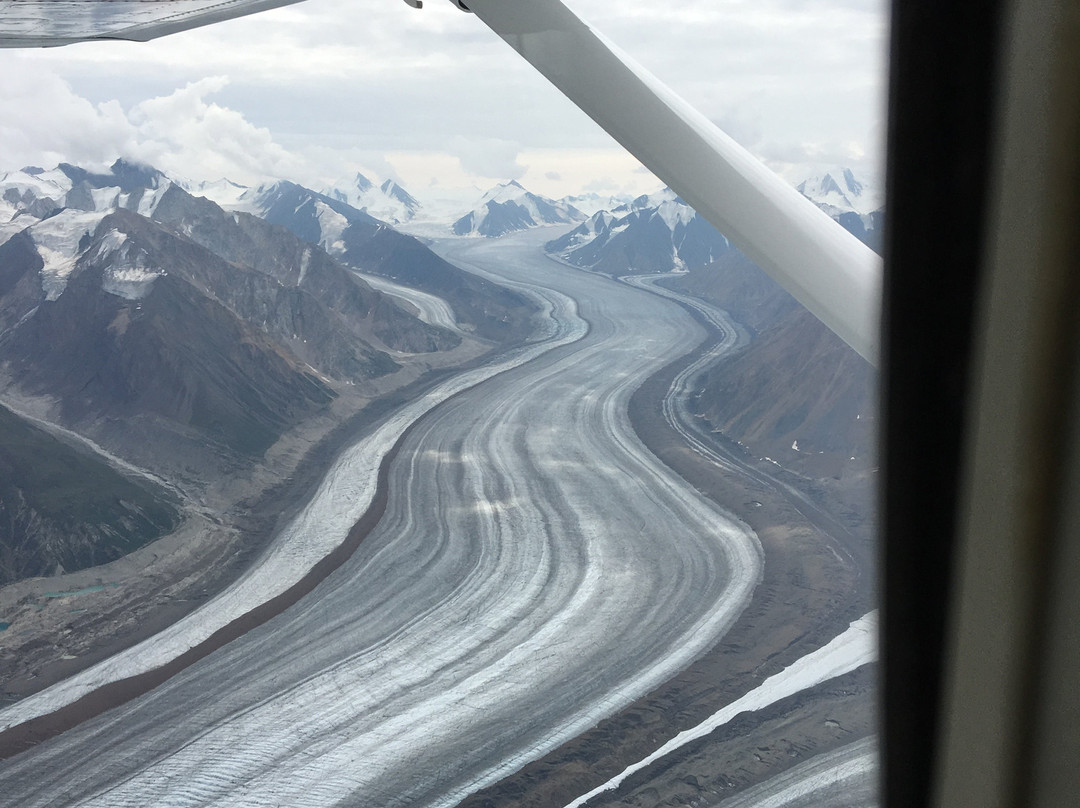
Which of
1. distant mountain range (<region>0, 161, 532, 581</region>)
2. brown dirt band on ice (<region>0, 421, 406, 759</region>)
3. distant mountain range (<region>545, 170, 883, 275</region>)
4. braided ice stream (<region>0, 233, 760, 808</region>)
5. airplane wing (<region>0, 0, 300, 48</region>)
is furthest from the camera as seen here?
distant mountain range (<region>545, 170, 883, 275</region>)

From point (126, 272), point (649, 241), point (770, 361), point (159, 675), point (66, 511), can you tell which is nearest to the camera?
point (159, 675)

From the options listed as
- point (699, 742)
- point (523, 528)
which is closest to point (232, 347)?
point (523, 528)

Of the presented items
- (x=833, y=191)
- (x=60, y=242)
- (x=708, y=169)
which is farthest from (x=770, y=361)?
(x=708, y=169)

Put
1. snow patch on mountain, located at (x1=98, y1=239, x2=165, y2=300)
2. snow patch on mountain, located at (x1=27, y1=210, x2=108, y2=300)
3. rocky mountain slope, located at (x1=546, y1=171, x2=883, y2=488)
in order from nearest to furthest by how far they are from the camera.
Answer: rocky mountain slope, located at (x1=546, y1=171, x2=883, y2=488)
snow patch on mountain, located at (x1=27, y1=210, x2=108, y2=300)
snow patch on mountain, located at (x1=98, y1=239, x2=165, y2=300)

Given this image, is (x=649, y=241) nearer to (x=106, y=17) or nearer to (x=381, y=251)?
(x=381, y=251)

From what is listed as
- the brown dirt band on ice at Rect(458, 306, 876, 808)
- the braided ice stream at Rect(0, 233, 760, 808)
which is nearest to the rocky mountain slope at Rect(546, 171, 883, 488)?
the brown dirt band on ice at Rect(458, 306, 876, 808)

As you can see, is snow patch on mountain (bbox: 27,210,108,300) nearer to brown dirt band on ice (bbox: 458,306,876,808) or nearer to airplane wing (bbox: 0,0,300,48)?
brown dirt band on ice (bbox: 458,306,876,808)

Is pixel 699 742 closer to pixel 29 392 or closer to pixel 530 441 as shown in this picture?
pixel 530 441
